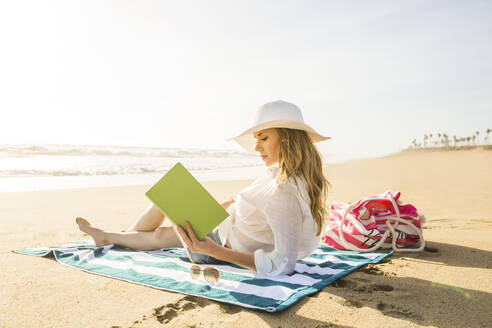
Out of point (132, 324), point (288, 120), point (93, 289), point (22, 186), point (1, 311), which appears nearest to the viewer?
point (132, 324)

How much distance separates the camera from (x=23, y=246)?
412cm

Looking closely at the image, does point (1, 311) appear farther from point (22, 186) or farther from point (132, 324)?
point (22, 186)

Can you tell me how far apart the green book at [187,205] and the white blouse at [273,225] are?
0.33 meters

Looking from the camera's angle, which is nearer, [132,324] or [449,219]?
[132,324]

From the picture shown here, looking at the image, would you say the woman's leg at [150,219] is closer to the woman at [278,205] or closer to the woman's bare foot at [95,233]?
the woman's bare foot at [95,233]

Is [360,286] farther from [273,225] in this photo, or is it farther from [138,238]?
[138,238]

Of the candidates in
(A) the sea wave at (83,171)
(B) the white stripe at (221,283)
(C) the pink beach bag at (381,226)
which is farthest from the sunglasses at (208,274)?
(A) the sea wave at (83,171)

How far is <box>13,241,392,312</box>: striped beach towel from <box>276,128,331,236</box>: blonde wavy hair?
0.56 metres

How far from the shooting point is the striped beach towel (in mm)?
2475

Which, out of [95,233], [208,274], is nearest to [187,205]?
[208,274]

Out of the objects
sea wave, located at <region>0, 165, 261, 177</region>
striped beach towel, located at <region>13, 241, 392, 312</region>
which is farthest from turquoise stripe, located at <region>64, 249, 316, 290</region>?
sea wave, located at <region>0, 165, 261, 177</region>

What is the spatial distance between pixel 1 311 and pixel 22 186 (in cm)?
838

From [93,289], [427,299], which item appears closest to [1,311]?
[93,289]

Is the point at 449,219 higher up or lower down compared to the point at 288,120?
lower down
